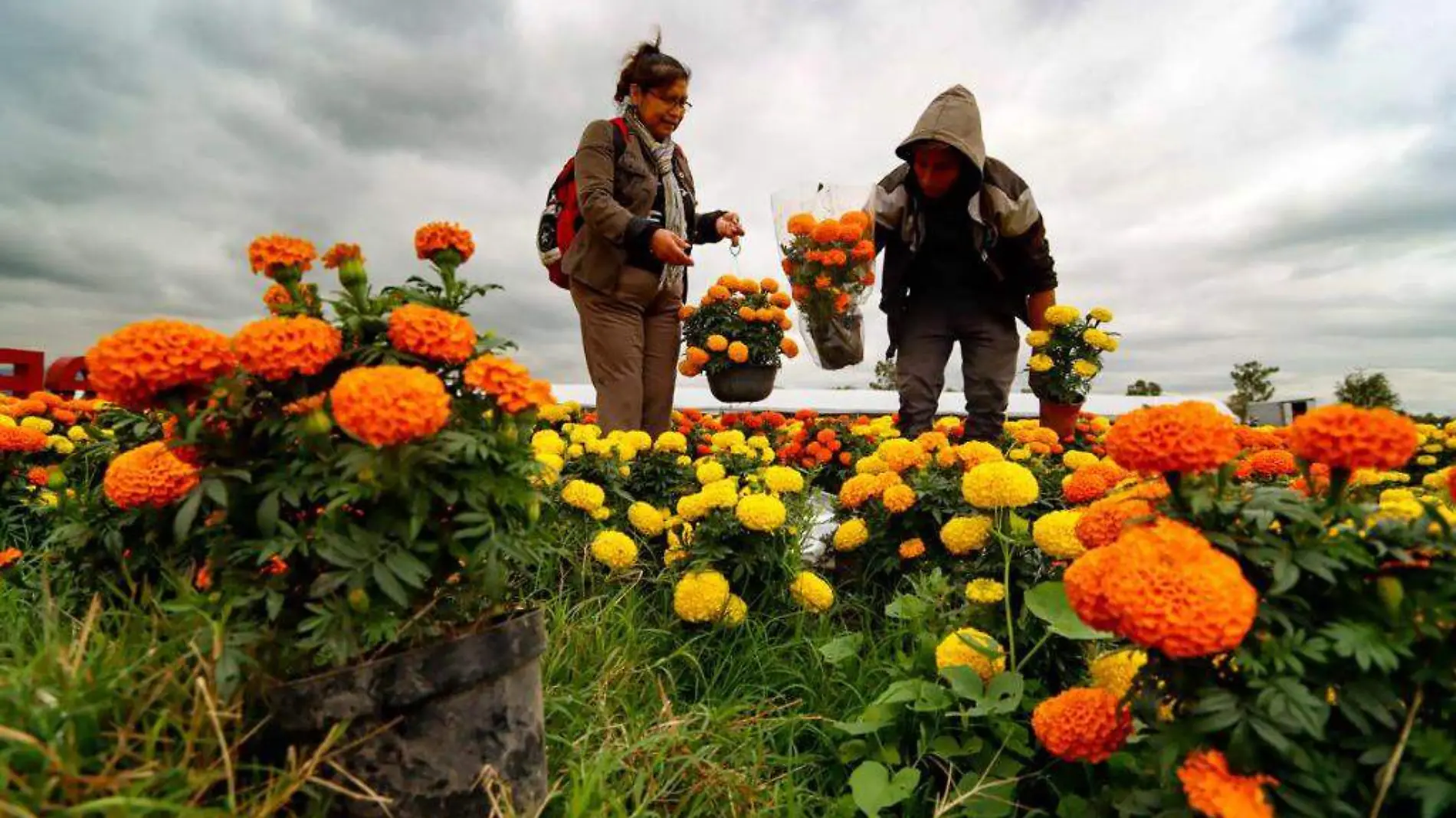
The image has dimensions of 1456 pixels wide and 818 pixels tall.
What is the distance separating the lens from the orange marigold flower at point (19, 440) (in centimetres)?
277

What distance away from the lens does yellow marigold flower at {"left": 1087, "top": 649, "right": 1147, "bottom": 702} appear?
147 centimetres

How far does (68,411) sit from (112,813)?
348cm

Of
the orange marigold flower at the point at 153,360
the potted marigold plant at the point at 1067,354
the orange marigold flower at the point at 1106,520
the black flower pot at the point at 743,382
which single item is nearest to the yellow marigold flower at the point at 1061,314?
the potted marigold plant at the point at 1067,354

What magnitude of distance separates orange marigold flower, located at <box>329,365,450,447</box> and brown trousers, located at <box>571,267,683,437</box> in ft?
8.50

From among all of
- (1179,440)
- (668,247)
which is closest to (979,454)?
(1179,440)

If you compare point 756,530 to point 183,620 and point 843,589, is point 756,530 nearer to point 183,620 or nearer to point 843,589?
point 843,589

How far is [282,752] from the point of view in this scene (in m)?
1.29

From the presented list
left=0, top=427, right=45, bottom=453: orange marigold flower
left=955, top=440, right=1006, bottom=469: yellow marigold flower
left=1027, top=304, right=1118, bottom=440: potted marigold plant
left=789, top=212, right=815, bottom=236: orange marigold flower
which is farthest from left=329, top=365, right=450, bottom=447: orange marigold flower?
left=1027, top=304, right=1118, bottom=440: potted marigold plant

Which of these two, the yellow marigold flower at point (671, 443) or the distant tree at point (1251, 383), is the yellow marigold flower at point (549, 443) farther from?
the distant tree at point (1251, 383)

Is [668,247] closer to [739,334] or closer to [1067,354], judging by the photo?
[739,334]

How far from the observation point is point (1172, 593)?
94 cm

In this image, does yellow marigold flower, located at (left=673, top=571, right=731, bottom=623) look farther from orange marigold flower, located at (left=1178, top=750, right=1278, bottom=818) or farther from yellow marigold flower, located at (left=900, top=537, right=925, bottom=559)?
orange marigold flower, located at (left=1178, top=750, right=1278, bottom=818)

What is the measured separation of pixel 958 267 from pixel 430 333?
11.2 ft

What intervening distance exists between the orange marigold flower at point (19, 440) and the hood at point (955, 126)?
368 centimetres
